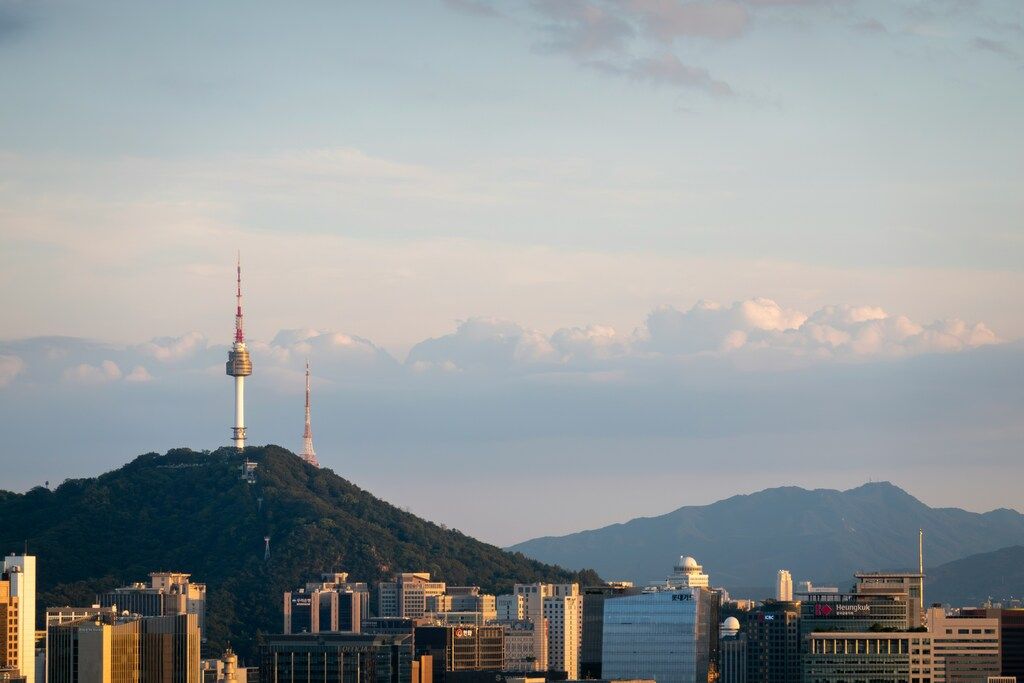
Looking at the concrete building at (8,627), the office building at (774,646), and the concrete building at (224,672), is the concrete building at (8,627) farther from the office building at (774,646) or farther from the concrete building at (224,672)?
the office building at (774,646)

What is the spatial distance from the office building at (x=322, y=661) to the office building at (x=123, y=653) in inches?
630

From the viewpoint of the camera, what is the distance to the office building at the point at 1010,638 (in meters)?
161

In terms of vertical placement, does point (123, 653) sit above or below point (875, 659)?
above

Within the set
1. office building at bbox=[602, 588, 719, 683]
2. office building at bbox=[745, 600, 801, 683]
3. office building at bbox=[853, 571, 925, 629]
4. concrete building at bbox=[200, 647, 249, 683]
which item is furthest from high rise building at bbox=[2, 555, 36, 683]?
office building at bbox=[745, 600, 801, 683]

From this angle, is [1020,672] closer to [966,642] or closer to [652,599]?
[966,642]

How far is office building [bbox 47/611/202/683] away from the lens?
382ft

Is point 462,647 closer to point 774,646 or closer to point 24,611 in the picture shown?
point 774,646

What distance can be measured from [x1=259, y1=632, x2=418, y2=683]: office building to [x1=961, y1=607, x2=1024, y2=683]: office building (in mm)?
44264

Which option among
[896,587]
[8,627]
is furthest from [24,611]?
[896,587]

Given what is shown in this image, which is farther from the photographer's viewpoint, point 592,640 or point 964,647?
point 592,640

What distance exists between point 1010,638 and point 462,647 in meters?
39.0

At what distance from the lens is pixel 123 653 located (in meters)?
117

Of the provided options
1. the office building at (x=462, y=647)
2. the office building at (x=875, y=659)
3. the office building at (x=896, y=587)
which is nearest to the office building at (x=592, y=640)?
the office building at (x=462, y=647)

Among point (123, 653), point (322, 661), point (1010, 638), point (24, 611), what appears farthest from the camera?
point (1010, 638)
